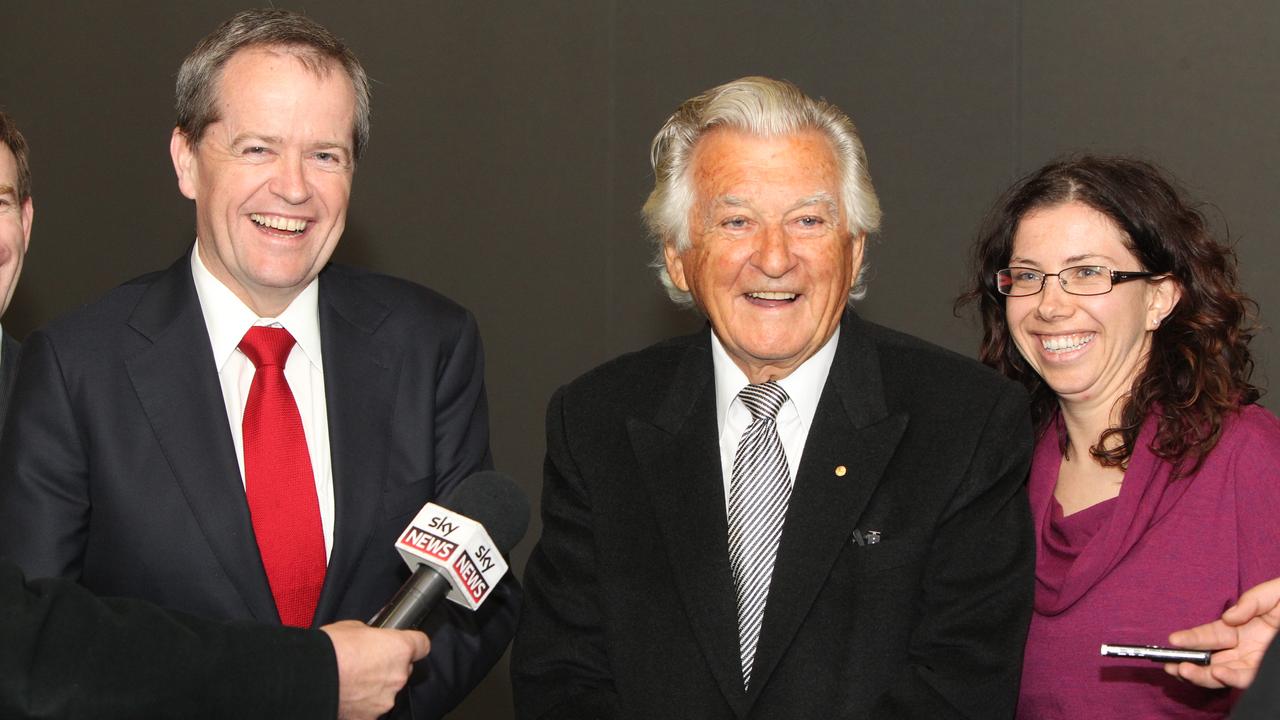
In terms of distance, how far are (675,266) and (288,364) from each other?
0.77 meters

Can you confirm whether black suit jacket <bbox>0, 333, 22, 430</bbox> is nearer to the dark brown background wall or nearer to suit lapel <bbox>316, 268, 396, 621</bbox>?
suit lapel <bbox>316, 268, 396, 621</bbox>

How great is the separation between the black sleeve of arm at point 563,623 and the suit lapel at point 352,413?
12.8 inches

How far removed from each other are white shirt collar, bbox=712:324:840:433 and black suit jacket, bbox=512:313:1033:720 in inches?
1.0

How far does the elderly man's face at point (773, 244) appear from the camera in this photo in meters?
2.43

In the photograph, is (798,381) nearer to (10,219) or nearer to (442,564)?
(442,564)

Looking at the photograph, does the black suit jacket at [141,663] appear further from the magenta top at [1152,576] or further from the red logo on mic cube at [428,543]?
the magenta top at [1152,576]

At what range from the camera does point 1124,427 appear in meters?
2.67

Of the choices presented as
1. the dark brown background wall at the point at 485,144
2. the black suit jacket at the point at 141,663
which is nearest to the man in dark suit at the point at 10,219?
the black suit jacket at the point at 141,663

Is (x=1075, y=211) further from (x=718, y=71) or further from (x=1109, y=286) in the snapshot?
(x=718, y=71)

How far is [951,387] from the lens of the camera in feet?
7.89

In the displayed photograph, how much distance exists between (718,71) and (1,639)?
3.57 meters

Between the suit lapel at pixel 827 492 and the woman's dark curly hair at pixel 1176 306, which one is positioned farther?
the woman's dark curly hair at pixel 1176 306

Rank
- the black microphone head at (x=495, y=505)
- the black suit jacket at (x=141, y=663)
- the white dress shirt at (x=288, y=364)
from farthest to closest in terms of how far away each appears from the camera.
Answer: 1. the white dress shirt at (x=288, y=364)
2. the black microphone head at (x=495, y=505)
3. the black suit jacket at (x=141, y=663)

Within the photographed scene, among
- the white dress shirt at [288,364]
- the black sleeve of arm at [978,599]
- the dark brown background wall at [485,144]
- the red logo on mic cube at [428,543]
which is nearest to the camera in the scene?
the red logo on mic cube at [428,543]
